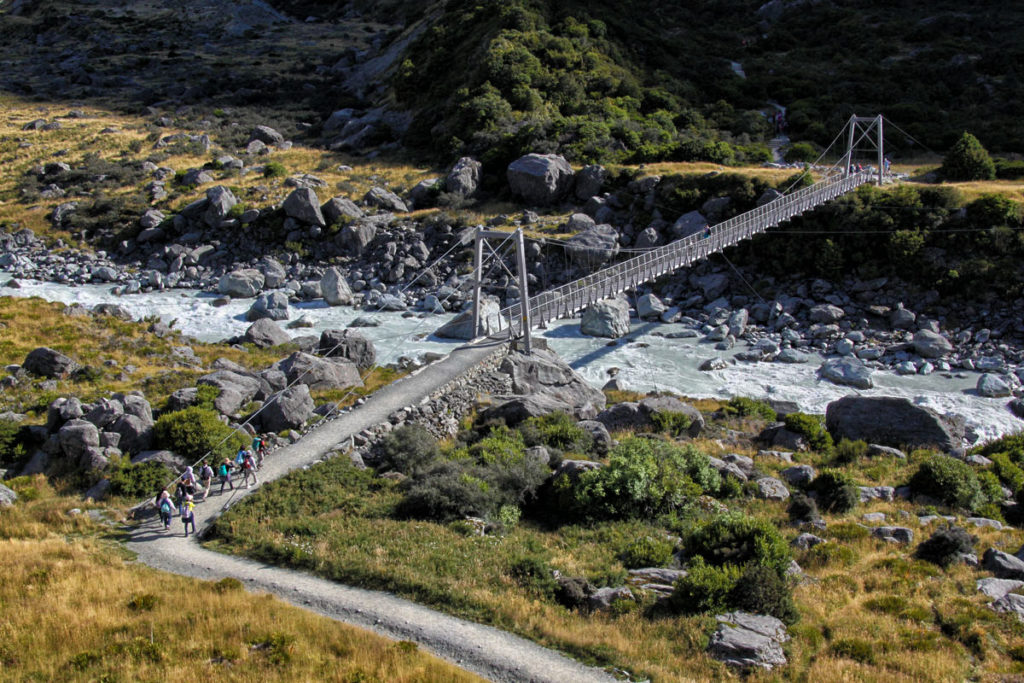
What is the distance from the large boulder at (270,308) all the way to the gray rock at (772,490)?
24.1m

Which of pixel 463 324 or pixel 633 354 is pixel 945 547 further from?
pixel 463 324

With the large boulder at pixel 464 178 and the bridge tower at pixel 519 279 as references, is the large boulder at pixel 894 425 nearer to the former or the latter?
the bridge tower at pixel 519 279

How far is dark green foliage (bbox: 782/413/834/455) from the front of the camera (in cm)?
2195

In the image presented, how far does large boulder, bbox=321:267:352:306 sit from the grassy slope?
2044cm

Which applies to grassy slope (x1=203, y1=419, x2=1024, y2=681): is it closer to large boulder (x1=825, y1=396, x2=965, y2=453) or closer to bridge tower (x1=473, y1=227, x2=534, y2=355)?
large boulder (x1=825, y1=396, x2=965, y2=453)

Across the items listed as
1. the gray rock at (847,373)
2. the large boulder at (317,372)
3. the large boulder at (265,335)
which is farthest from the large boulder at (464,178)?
the gray rock at (847,373)

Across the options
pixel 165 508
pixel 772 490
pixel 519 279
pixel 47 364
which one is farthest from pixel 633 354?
pixel 47 364

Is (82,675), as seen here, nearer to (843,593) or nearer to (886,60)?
(843,593)

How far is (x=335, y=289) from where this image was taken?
36531 millimetres

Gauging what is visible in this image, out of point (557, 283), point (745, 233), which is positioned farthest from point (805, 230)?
point (557, 283)

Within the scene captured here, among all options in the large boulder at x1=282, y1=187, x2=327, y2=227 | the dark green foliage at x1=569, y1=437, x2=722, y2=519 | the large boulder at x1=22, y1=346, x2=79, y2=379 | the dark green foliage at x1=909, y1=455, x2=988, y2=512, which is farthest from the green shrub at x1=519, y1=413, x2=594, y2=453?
the large boulder at x1=282, y1=187, x2=327, y2=227

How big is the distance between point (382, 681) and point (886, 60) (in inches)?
2602

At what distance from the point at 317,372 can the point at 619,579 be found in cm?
1476

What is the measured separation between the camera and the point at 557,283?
38.3m
